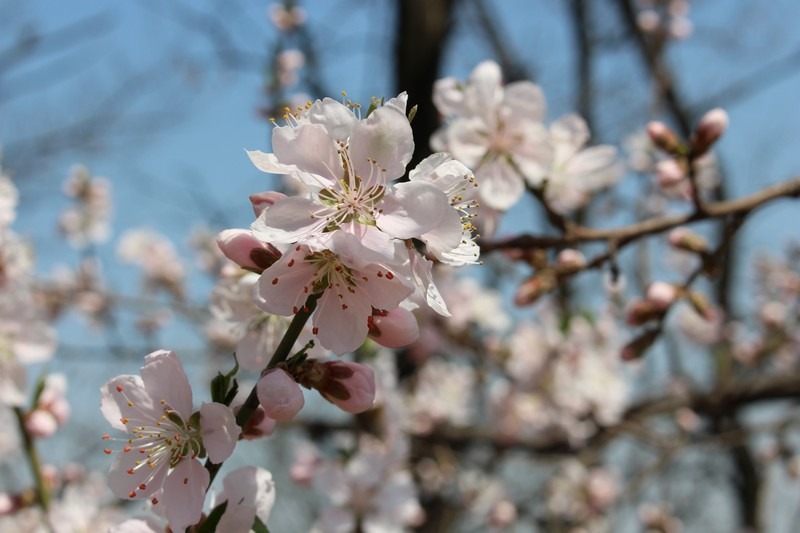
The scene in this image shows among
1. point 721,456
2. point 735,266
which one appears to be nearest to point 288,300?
point 721,456

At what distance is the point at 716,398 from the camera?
3195 millimetres

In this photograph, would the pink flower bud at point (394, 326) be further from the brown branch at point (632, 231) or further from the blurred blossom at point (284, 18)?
the blurred blossom at point (284, 18)

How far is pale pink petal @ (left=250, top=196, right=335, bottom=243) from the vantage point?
77 centimetres

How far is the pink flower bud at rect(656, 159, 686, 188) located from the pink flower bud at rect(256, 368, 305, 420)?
115 cm

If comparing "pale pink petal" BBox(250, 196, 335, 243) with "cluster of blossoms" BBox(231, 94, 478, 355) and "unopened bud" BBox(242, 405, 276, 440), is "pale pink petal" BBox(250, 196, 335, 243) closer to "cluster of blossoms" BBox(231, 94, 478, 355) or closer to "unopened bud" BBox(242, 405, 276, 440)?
"cluster of blossoms" BBox(231, 94, 478, 355)

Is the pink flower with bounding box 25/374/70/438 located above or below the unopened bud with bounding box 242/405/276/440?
below

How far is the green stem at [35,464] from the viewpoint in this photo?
4.75 feet

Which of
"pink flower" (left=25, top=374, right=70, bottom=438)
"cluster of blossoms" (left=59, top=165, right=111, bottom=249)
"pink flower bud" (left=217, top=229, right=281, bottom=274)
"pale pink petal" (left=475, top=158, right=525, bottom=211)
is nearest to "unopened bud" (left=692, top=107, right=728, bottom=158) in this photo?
"pale pink petal" (left=475, top=158, right=525, bottom=211)

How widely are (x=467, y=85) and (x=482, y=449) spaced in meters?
2.84

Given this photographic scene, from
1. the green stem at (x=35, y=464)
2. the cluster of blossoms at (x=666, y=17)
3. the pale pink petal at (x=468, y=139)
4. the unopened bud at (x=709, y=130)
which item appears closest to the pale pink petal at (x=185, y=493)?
the green stem at (x=35, y=464)

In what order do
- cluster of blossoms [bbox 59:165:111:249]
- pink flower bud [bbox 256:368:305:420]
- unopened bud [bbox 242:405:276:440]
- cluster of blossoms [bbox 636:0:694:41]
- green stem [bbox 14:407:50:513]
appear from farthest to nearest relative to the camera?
1. cluster of blossoms [bbox 636:0:694:41]
2. cluster of blossoms [bbox 59:165:111:249]
3. green stem [bbox 14:407:50:513]
4. unopened bud [bbox 242:405:276:440]
5. pink flower bud [bbox 256:368:305:420]

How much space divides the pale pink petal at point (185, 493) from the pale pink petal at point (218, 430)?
0.04 metres

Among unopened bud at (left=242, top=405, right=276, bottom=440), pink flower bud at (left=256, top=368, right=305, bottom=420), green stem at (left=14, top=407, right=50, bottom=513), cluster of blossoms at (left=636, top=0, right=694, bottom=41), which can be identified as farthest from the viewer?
cluster of blossoms at (left=636, top=0, right=694, bottom=41)

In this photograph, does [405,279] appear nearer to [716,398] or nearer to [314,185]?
[314,185]
